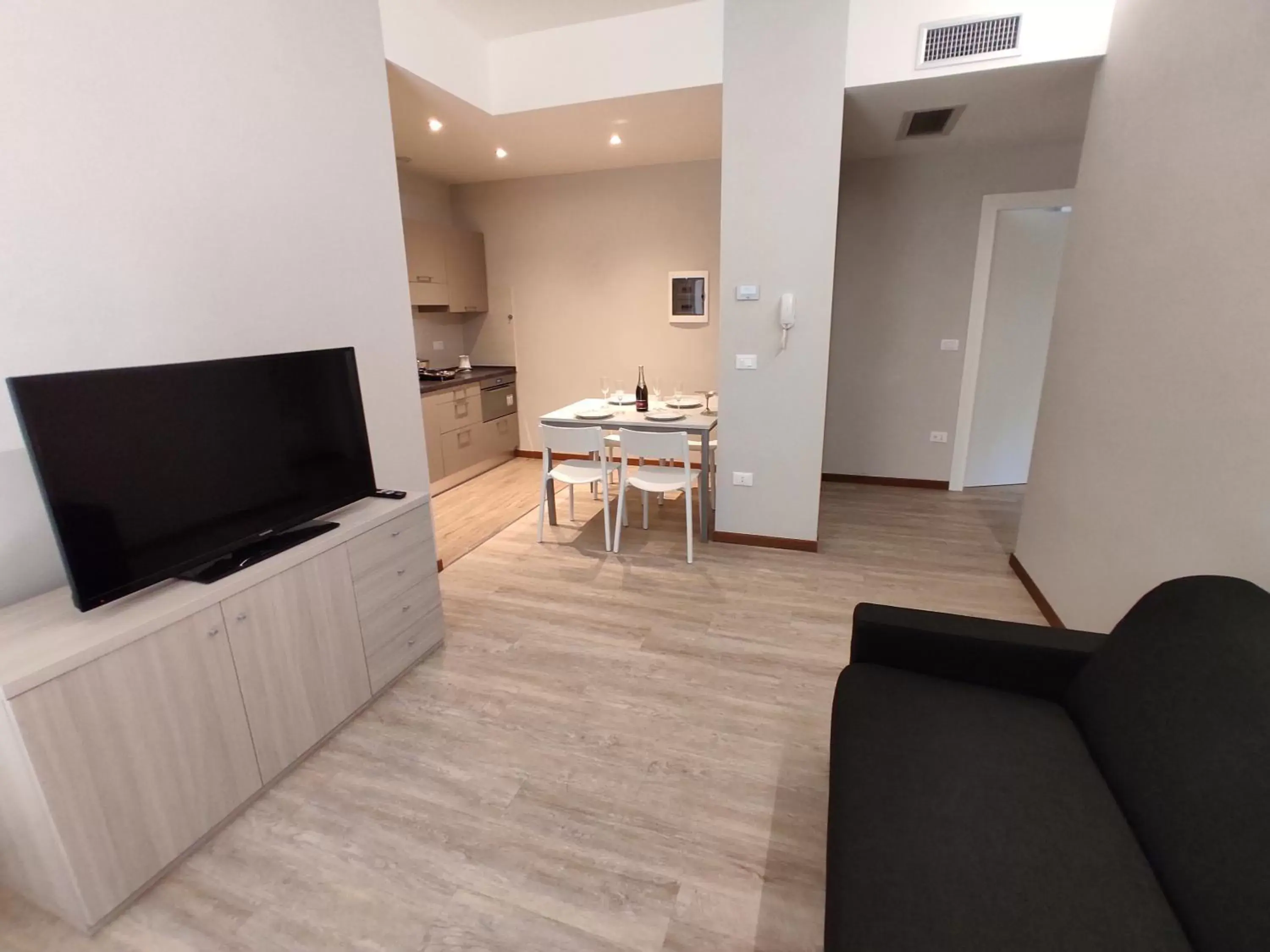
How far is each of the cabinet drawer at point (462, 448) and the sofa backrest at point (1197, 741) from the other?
14.8 feet

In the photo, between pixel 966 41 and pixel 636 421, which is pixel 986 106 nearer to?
pixel 966 41

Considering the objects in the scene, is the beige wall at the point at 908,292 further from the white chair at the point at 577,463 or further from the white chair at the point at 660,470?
the white chair at the point at 577,463

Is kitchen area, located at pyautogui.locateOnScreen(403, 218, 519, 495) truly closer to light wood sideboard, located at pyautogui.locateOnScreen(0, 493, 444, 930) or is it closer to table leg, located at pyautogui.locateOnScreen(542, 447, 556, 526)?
table leg, located at pyautogui.locateOnScreen(542, 447, 556, 526)

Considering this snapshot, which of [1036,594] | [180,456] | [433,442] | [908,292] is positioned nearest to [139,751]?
[180,456]

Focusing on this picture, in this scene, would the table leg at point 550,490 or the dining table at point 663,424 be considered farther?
the table leg at point 550,490

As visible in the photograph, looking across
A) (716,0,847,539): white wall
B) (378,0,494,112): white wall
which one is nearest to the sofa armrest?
(716,0,847,539): white wall

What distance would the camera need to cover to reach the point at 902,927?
3.27 feet

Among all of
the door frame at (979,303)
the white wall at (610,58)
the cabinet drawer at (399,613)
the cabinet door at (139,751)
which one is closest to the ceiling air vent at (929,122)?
the door frame at (979,303)

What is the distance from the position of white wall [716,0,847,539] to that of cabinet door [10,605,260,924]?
2754 millimetres

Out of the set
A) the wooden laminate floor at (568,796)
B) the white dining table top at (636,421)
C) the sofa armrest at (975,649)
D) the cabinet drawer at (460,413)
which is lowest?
the wooden laminate floor at (568,796)

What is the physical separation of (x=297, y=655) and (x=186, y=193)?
160cm

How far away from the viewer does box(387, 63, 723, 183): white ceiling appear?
3.43 metres

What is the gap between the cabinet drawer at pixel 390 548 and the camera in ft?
7.05

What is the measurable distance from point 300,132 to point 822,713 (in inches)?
121
